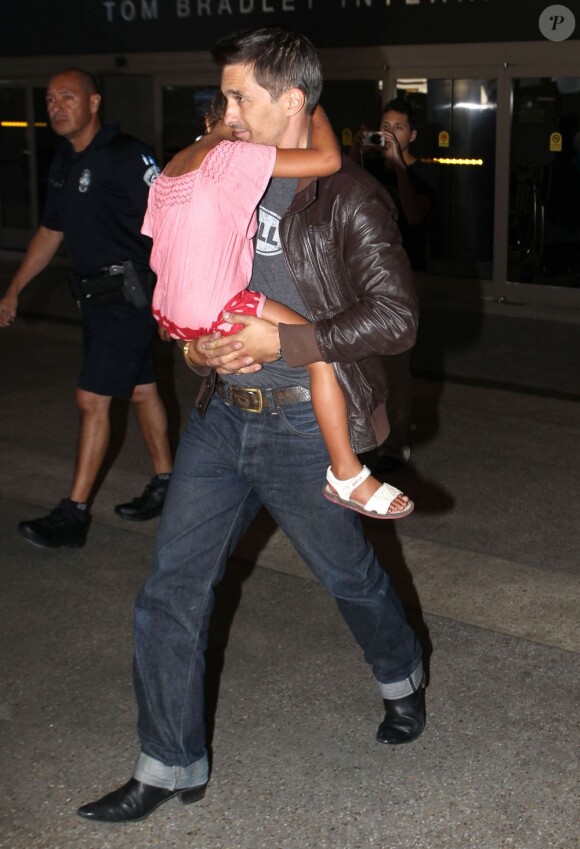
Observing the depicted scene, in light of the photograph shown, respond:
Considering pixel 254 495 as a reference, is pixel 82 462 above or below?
below

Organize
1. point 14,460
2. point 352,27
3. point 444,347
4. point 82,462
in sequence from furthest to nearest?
point 352,27
point 444,347
point 14,460
point 82,462

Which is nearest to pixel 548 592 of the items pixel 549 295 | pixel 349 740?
pixel 349 740

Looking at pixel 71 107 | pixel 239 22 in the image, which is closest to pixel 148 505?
pixel 71 107

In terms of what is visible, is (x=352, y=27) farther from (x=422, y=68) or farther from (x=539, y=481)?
(x=539, y=481)

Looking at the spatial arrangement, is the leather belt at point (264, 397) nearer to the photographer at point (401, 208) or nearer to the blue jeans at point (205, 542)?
the blue jeans at point (205, 542)

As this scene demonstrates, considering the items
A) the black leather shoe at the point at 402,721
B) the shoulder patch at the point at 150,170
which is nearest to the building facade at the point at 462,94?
the shoulder patch at the point at 150,170

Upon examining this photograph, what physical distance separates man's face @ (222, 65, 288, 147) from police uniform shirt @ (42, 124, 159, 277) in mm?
2431

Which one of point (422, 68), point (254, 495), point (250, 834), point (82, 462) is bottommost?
point (250, 834)

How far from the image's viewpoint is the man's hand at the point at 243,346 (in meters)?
2.92

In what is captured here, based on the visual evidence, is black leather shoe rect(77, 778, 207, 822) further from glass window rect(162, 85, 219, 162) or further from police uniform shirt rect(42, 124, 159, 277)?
glass window rect(162, 85, 219, 162)

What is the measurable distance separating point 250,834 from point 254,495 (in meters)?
0.91

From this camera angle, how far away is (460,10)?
11.7 m

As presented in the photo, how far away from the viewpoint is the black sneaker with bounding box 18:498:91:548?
5.36 m

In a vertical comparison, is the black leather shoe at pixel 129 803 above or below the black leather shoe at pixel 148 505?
below
